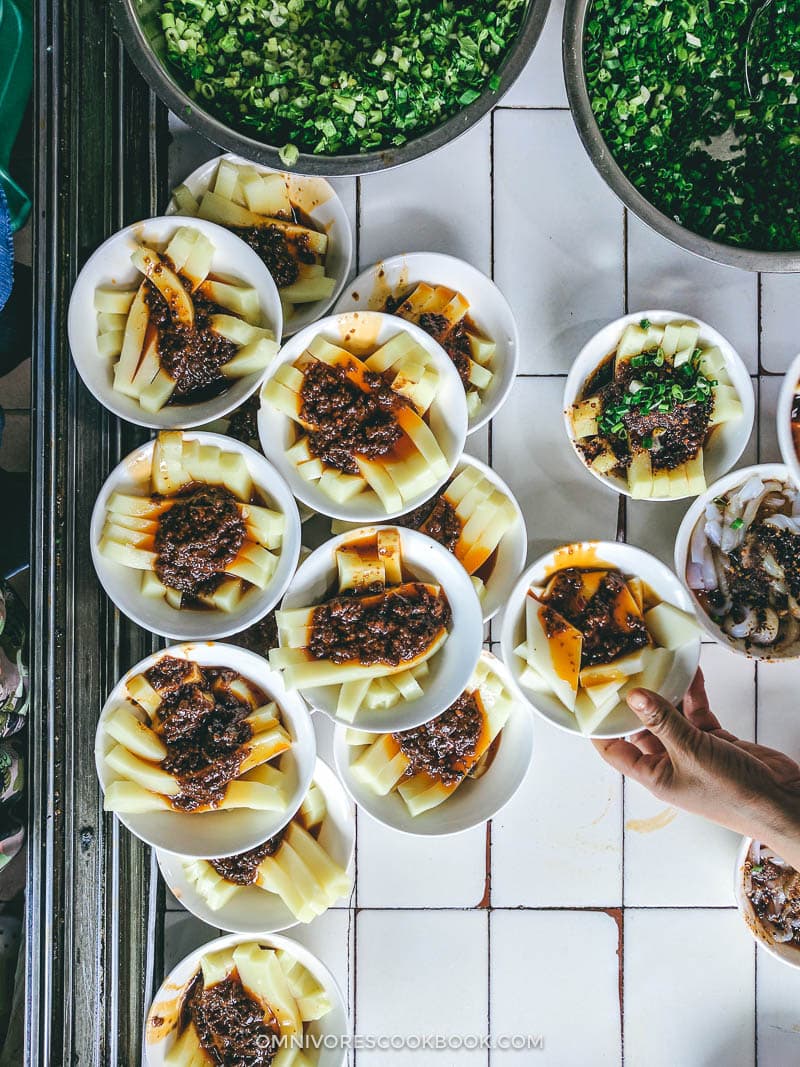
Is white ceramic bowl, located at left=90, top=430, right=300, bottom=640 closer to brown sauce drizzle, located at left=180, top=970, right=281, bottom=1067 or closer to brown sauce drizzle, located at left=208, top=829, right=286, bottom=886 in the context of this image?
brown sauce drizzle, located at left=208, top=829, right=286, bottom=886

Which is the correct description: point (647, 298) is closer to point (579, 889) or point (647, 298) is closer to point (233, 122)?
point (233, 122)

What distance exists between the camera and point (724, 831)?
1.96 m

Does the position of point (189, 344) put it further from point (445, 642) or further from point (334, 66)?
point (445, 642)

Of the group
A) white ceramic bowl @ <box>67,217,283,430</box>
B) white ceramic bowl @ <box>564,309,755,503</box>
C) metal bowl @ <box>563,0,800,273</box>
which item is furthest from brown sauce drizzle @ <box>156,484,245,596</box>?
metal bowl @ <box>563,0,800,273</box>

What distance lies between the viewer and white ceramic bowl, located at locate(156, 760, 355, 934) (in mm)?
1724

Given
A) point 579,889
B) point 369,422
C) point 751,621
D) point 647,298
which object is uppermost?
point 647,298

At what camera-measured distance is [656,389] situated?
1.75 metres

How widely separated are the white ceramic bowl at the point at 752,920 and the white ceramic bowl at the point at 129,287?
1536 mm

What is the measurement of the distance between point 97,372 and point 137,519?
1.03 feet

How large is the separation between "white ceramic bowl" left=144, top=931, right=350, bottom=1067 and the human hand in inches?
32.6

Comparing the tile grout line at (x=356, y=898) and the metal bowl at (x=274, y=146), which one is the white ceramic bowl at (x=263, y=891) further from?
the metal bowl at (x=274, y=146)

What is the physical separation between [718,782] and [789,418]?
2.57ft

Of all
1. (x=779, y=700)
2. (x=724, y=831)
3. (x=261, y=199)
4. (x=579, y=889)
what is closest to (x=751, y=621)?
(x=779, y=700)

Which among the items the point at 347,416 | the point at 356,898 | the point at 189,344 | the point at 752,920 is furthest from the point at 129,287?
the point at 752,920
